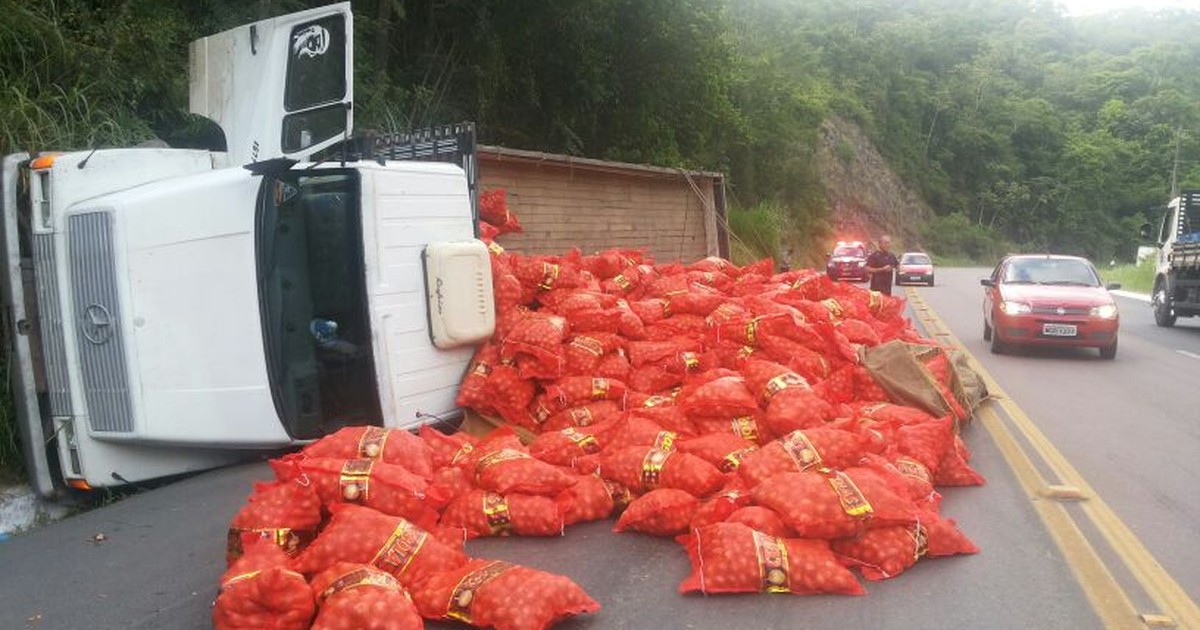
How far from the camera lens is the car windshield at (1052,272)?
14227 mm

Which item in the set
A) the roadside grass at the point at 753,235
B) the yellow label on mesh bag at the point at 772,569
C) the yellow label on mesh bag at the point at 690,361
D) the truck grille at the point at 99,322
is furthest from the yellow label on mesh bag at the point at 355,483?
the roadside grass at the point at 753,235

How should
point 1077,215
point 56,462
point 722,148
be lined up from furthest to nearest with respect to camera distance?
point 1077,215, point 722,148, point 56,462

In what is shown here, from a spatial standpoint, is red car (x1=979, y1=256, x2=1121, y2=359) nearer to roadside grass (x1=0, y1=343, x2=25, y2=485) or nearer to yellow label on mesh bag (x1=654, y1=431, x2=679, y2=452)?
yellow label on mesh bag (x1=654, y1=431, x2=679, y2=452)

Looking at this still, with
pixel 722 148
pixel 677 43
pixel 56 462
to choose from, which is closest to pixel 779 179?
pixel 722 148

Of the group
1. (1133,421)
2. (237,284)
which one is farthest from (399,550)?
(1133,421)

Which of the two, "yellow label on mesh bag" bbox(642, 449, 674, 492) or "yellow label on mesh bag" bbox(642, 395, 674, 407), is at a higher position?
"yellow label on mesh bag" bbox(642, 395, 674, 407)

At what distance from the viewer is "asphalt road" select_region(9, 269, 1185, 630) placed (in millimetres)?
4145

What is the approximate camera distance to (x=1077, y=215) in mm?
81062

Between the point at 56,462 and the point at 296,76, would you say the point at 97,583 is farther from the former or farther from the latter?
the point at 296,76

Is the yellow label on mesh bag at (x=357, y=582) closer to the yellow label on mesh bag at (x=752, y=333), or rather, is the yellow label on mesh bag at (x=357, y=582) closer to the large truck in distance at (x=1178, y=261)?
the yellow label on mesh bag at (x=752, y=333)

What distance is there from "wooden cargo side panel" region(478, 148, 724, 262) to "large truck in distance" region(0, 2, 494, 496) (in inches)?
197

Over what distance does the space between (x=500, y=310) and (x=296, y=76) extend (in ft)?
7.38

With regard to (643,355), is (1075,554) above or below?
below

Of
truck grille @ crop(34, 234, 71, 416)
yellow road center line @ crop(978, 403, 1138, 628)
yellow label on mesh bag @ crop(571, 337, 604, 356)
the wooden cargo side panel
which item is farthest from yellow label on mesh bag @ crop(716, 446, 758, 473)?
the wooden cargo side panel
